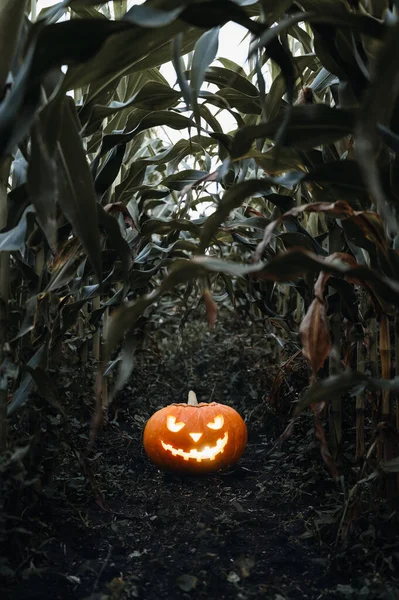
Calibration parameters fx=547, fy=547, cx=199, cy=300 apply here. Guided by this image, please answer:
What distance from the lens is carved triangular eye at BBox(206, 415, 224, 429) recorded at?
5.18 feet

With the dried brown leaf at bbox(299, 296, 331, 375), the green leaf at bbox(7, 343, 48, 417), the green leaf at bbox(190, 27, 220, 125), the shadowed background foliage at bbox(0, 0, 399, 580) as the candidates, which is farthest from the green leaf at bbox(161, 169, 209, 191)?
the dried brown leaf at bbox(299, 296, 331, 375)

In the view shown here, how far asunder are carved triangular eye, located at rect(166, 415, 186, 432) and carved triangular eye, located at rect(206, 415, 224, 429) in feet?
0.26

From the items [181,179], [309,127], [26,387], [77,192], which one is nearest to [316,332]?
[309,127]

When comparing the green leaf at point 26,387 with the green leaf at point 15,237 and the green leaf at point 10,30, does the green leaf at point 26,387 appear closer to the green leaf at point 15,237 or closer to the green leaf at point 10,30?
the green leaf at point 15,237

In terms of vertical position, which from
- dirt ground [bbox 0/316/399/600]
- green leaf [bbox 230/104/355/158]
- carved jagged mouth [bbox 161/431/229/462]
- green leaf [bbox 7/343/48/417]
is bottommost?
dirt ground [bbox 0/316/399/600]

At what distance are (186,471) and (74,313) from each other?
70cm

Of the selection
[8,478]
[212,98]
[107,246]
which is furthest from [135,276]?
[8,478]

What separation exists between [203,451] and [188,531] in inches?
14.9

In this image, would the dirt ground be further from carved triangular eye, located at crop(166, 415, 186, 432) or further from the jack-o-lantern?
carved triangular eye, located at crop(166, 415, 186, 432)

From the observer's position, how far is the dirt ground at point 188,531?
0.92 metres

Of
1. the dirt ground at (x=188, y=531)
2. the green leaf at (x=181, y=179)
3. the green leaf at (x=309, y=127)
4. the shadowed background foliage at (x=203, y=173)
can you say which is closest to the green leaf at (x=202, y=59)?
the shadowed background foliage at (x=203, y=173)

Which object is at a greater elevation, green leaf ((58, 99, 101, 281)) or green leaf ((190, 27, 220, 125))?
green leaf ((190, 27, 220, 125))

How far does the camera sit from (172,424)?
62.4 inches

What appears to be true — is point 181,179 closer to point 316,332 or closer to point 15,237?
point 15,237
